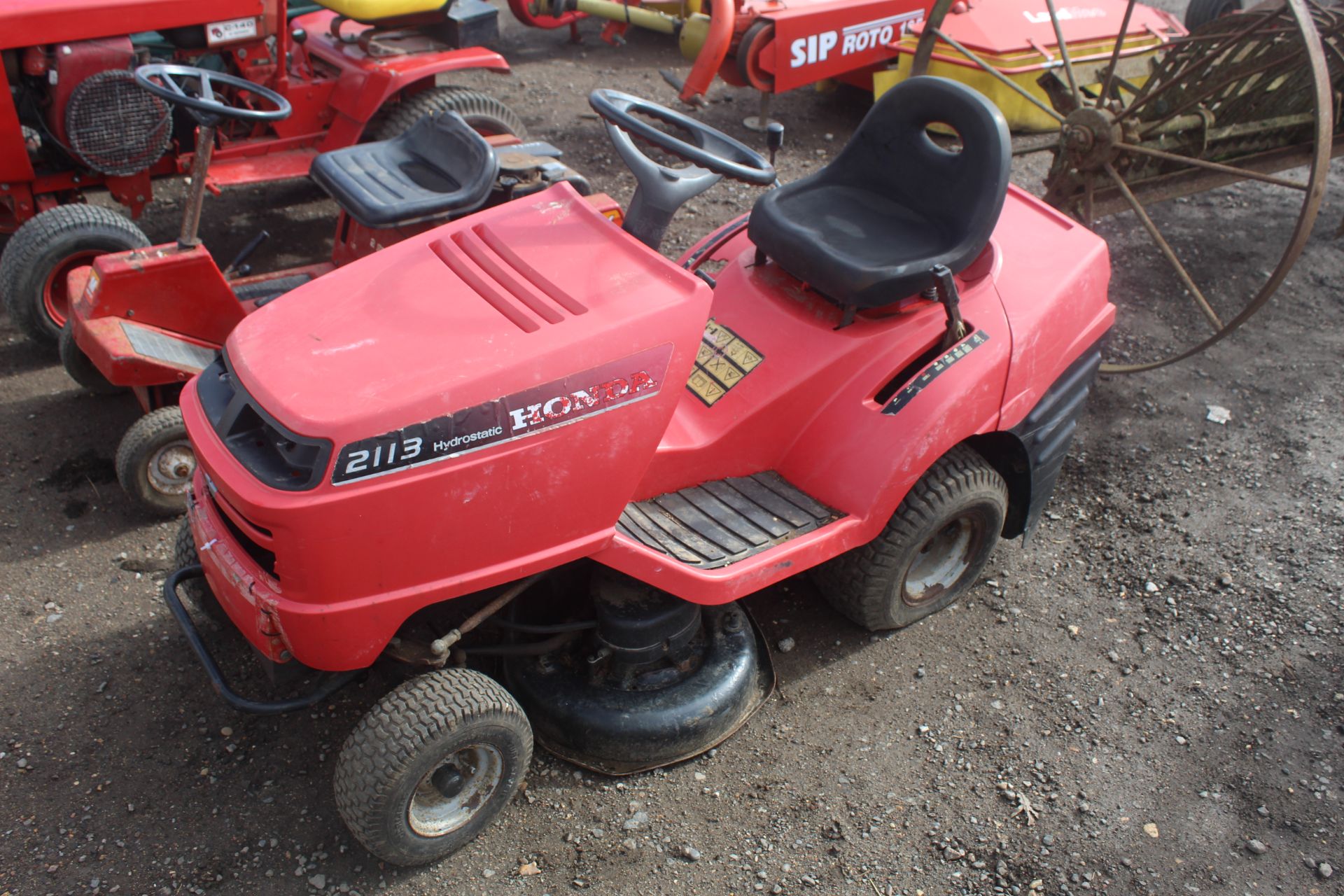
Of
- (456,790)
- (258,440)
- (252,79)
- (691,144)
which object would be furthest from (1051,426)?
(252,79)

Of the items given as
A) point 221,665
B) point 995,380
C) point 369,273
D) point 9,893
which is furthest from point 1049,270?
point 9,893

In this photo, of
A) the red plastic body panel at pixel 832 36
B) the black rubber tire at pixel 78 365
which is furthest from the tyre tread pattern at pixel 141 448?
the red plastic body panel at pixel 832 36

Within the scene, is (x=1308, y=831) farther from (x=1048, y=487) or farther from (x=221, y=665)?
(x=221, y=665)

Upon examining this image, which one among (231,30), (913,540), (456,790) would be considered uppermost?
(231,30)

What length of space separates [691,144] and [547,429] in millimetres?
955

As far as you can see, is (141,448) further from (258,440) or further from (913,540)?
(913,540)

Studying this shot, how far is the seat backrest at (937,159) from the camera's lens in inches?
113

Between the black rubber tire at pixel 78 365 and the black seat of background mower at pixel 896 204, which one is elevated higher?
the black seat of background mower at pixel 896 204

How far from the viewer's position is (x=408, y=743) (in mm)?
2305

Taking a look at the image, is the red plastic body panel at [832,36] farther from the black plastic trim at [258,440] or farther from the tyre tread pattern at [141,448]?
the black plastic trim at [258,440]

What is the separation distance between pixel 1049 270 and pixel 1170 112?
77.1 inches

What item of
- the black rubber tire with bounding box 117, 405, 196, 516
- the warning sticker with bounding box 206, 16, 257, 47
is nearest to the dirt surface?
the black rubber tire with bounding box 117, 405, 196, 516

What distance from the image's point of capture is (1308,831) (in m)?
2.76

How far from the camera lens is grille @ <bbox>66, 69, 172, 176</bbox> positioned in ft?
14.1
